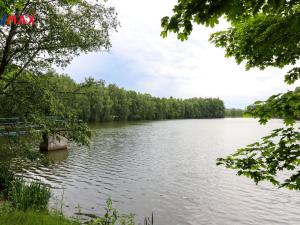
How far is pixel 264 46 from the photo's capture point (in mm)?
6160

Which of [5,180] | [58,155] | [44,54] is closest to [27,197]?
[5,180]

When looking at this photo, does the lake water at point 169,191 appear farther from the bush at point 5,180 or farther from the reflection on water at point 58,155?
the bush at point 5,180

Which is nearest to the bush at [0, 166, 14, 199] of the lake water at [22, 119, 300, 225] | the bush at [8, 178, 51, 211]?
the bush at [8, 178, 51, 211]

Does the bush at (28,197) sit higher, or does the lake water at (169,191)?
the bush at (28,197)

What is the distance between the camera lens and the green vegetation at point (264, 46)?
178 inches

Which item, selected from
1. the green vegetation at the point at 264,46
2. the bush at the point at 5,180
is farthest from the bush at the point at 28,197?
the green vegetation at the point at 264,46

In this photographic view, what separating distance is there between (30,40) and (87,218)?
415 inches


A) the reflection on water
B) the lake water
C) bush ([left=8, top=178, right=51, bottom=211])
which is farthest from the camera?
the reflection on water

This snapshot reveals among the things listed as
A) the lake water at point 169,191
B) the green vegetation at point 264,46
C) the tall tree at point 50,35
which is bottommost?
the lake water at point 169,191

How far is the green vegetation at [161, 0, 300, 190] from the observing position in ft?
14.8

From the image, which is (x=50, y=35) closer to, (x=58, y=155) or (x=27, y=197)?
(x=27, y=197)

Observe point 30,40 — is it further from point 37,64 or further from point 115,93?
point 115,93

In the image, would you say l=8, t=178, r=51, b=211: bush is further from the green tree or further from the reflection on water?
the reflection on water

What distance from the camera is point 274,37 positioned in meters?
5.86
